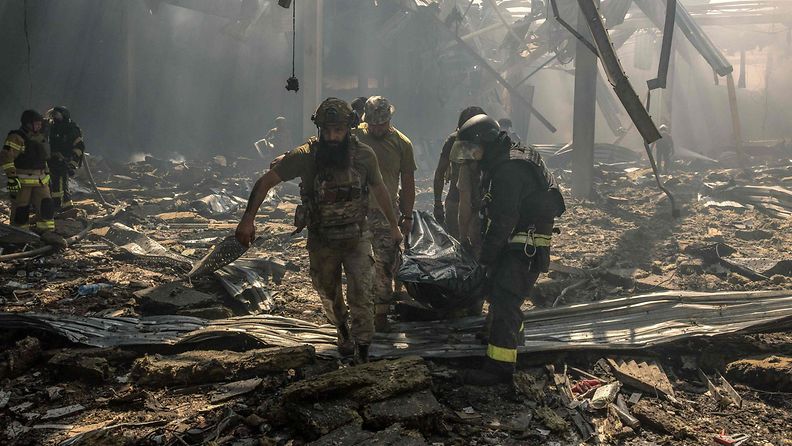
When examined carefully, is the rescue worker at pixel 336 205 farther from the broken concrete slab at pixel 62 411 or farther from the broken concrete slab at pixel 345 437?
the broken concrete slab at pixel 62 411

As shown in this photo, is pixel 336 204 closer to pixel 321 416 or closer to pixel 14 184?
pixel 321 416

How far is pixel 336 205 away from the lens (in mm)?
3500

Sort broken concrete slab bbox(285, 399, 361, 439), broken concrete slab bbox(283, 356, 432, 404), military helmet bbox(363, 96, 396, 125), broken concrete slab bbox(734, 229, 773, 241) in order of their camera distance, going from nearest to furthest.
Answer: broken concrete slab bbox(285, 399, 361, 439)
broken concrete slab bbox(283, 356, 432, 404)
military helmet bbox(363, 96, 396, 125)
broken concrete slab bbox(734, 229, 773, 241)

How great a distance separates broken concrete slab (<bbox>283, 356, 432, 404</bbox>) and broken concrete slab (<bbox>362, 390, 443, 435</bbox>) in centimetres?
6

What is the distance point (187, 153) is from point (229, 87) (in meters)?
2.58

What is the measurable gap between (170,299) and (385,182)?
186 cm

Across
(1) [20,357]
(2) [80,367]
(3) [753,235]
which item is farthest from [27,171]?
(3) [753,235]

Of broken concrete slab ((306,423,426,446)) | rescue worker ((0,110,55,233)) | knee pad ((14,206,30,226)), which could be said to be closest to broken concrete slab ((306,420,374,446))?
broken concrete slab ((306,423,426,446))

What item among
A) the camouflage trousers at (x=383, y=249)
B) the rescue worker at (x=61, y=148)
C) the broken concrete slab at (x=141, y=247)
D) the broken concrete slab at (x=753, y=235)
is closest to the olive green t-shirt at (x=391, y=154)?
the camouflage trousers at (x=383, y=249)

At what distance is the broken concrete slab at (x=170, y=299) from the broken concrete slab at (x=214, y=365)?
2.70 feet

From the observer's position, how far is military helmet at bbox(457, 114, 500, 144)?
144 inches

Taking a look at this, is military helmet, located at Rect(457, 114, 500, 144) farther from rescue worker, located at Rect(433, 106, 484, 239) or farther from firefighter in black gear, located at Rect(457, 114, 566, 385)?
rescue worker, located at Rect(433, 106, 484, 239)

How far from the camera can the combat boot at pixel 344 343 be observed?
374 cm

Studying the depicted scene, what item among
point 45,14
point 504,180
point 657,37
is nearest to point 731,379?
point 504,180
